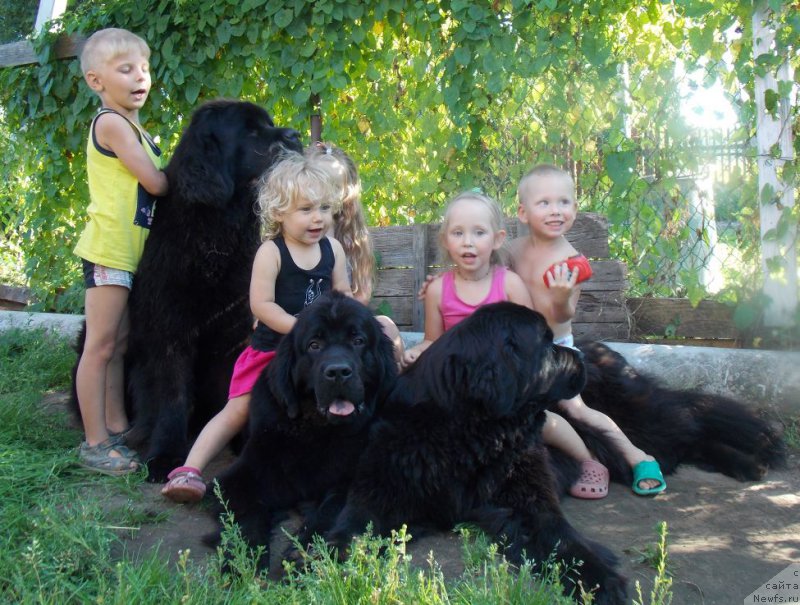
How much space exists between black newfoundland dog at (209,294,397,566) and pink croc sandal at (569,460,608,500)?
862mm

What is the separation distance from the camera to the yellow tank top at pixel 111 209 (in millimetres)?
3451

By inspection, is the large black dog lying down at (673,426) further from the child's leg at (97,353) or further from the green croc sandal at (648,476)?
the child's leg at (97,353)

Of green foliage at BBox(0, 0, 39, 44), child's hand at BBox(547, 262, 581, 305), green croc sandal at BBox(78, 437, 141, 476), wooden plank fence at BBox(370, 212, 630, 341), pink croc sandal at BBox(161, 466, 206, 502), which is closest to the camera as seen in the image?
pink croc sandal at BBox(161, 466, 206, 502)

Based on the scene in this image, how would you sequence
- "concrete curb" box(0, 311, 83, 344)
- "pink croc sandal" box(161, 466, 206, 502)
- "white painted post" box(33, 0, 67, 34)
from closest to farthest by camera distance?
"pink croc sandal" box(161, 466, 206, 502)
"concrete curb" box(0, 311, 83, 344)
"white painted post" box(33, 0, 67, 34)

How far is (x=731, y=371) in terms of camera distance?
157 inches

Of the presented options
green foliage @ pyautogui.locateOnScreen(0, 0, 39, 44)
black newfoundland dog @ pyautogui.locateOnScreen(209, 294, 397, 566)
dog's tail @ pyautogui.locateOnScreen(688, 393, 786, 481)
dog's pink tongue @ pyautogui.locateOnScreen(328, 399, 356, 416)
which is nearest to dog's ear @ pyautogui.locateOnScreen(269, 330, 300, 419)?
black newfoundland dog @ pyautogui.locateOnScreen(209, 294, 397, 566)

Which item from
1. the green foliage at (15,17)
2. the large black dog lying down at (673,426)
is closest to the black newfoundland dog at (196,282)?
the large black dog lying down at (673,426)

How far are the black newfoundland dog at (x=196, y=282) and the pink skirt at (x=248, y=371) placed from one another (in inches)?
11.8

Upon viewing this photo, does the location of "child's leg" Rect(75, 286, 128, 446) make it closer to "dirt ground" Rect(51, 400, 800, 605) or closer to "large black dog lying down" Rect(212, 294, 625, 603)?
"dirt ground" Rect(51, 400, 800, 605)

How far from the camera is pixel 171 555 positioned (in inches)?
96.7

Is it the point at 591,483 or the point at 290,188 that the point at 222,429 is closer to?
the point at 290,188

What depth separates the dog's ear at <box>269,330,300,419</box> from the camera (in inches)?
113

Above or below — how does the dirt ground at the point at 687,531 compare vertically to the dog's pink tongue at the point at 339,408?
below

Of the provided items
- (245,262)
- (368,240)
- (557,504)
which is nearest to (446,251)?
(368,240)
